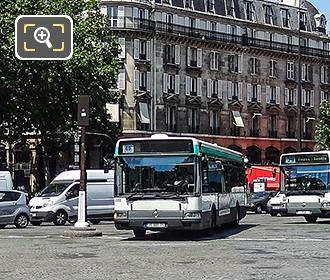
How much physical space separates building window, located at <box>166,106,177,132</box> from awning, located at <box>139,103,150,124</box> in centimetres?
238

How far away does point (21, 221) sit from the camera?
35.6 metres

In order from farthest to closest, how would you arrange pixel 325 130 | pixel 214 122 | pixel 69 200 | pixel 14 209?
pixel 214 122 < pixel 325 130 < pixel 69 200 < pixel 14 209

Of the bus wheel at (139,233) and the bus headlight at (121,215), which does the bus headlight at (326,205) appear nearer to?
the bus wheel at (139,233)

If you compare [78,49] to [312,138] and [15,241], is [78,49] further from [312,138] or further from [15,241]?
[312,138]

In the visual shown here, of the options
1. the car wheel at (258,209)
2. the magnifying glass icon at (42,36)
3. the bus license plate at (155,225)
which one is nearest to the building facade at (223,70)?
the car wheel at (258,209)

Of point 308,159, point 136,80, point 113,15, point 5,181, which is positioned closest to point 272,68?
point 136,80

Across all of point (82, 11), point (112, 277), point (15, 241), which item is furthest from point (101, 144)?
point (112, 277)

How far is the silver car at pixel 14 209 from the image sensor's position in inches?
1375

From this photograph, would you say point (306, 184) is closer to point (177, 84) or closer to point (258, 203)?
point (258, 203)

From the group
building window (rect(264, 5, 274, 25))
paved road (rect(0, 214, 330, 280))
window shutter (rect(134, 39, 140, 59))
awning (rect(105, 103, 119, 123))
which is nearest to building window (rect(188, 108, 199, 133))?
window shutter (rect(134, 39, 140, 59))

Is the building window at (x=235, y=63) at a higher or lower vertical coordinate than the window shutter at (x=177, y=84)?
higher

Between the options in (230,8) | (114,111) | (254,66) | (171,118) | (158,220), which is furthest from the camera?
(254,66)

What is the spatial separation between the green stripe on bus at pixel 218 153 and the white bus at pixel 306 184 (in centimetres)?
243

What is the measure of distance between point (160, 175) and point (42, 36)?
26.6 ft
